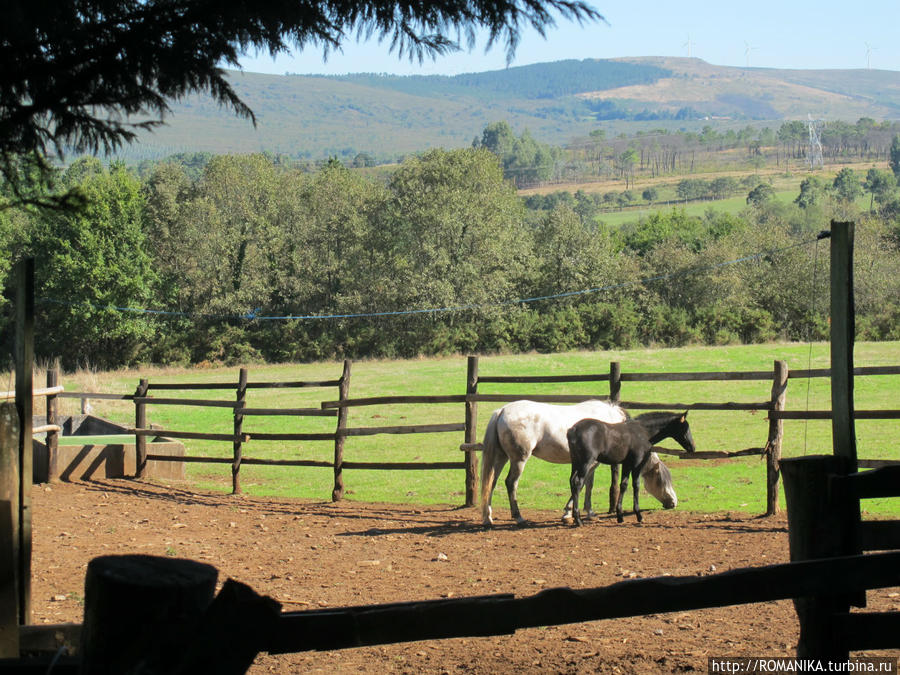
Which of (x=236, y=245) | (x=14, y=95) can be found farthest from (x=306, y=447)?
(x=236, y=245)

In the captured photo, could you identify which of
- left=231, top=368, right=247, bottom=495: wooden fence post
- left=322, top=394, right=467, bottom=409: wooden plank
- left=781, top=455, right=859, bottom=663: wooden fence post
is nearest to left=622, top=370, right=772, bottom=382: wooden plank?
left=322, top=394, right=467, bottom=409: wooden plank

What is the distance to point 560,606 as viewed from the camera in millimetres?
2283

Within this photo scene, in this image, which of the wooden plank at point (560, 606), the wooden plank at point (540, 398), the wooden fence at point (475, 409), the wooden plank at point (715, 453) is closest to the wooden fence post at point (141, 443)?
the wooden fence at point (475, 409)

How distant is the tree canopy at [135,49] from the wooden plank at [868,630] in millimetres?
2135

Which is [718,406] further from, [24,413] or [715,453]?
[24,413]

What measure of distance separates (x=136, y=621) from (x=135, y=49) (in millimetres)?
1794

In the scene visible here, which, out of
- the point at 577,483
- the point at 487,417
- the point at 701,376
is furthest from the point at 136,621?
the point at 487,417

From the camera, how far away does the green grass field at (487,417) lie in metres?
13.2

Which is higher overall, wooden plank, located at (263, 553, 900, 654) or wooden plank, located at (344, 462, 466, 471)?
wooden plank, located at (263, 553, 900, 654)

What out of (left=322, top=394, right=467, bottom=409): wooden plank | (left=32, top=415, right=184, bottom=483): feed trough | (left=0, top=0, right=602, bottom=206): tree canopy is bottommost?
(left=32, top=415, right=184, bottom=483): feed trough

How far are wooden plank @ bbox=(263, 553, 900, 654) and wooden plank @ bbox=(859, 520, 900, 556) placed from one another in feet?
1.82

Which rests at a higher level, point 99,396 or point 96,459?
point 99,396

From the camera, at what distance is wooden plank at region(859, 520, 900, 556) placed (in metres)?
3.15

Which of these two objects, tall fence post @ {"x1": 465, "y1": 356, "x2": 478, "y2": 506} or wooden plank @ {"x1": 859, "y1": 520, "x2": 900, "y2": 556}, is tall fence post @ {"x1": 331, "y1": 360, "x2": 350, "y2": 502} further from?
wooden plank @ {"x1": 859, "y1": 520, "x2": 900, "y2": 556}
